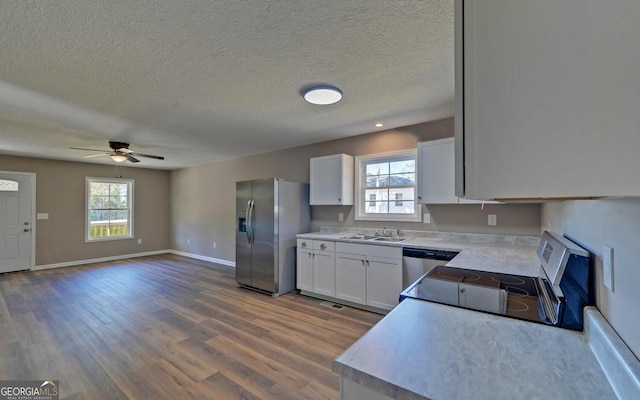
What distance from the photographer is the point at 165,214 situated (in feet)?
25.0

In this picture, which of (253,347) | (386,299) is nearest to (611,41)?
(253,347)

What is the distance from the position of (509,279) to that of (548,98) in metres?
1.53

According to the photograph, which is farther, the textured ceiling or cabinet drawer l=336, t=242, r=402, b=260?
cabinet drawer l=336, t=242, r=402, b=260

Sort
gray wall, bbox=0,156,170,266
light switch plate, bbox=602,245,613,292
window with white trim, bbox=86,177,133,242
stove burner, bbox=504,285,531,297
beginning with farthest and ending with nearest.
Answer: window with white trim, bbox=86,177,133,242
gray wall, bbox=0,156,170,266
stove burner, bbox=504,285,531,297
light switch plate, bbox=602,245,613,292

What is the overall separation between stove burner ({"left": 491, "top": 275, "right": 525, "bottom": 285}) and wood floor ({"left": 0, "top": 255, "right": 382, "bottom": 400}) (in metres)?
1.33

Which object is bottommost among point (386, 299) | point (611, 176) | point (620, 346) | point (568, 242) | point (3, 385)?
point (3, 385)

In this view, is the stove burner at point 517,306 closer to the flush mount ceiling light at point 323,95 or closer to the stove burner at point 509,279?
the stove burner at point 509,279

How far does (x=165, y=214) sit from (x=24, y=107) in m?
5.11

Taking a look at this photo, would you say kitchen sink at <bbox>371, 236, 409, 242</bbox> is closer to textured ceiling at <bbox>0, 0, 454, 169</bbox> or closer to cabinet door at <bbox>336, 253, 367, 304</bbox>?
cabinet door at <bbox>336, 253, 367, 304</bbox>

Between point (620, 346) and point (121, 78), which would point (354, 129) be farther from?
point (620, 346)

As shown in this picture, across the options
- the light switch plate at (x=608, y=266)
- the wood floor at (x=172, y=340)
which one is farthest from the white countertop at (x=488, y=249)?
the wood floor at (x=172, y=340)

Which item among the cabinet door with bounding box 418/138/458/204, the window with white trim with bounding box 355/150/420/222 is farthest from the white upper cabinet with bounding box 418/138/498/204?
the window with white trim with bounding box 355/150/420/222

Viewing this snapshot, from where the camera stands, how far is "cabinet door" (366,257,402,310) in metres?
3.08

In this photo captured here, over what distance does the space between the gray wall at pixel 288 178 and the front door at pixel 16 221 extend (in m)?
2.72
